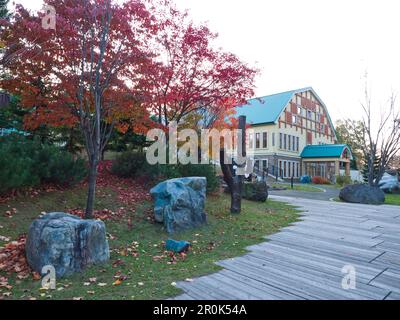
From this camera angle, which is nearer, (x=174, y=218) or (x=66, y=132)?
(x=174, y=218)

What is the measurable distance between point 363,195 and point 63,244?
44.4ft

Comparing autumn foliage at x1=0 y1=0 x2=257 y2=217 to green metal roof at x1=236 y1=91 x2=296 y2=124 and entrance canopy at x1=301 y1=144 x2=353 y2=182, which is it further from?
entrance canopy at x1=301 y1=144 x2=353 y2=182

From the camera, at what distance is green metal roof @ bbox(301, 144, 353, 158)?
31280 millimetres

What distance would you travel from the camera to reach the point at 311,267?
4.60 metres

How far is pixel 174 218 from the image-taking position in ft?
22.0

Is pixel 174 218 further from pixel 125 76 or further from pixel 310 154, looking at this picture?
pixel 310 154

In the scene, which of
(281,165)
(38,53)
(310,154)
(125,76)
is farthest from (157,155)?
(310,154)

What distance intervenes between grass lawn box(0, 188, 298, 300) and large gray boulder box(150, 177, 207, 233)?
0.25 meters

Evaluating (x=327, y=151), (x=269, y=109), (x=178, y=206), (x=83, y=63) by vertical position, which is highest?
(x=269, y=109)

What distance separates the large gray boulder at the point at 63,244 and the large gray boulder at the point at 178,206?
2.23 meters

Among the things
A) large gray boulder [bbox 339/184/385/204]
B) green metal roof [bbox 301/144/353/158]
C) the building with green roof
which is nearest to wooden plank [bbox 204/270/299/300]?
large gray boulder [bbox 339/184/385/204]

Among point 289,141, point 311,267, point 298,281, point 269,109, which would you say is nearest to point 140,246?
point 298,281

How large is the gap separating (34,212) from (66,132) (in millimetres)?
5733

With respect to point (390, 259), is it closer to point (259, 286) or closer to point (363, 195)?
point (259, 286)
